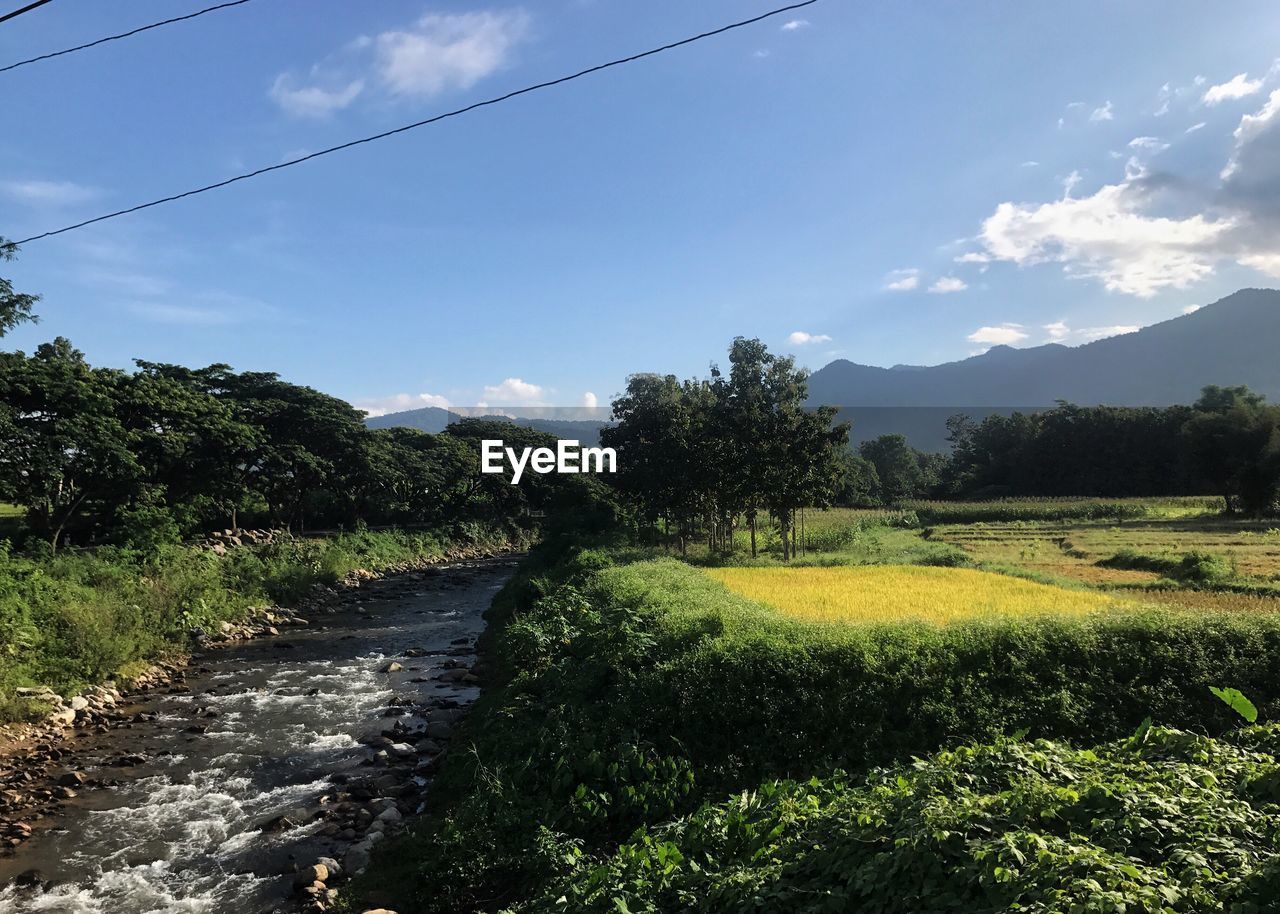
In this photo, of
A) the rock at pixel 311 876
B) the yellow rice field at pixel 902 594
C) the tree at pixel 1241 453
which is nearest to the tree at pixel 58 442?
the rock at pixel 311 876

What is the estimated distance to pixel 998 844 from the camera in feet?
14.6

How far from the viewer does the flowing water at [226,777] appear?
8711 mm

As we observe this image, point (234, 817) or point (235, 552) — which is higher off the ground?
point (235, 552)

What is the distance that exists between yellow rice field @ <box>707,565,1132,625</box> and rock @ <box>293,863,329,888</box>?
8.59 m

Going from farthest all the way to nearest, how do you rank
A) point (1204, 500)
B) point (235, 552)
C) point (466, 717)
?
point (1204, 500), point (235, 552), point (466, 717)

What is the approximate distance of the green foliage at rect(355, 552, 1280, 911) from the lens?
847 cm

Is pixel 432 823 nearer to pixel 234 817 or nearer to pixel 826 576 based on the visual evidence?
pixel 234 817

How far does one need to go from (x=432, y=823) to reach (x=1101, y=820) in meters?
7.94

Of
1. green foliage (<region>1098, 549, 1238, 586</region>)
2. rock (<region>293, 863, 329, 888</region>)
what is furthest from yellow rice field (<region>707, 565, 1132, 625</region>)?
rock (<region>293, 863, 329, 888</region>)

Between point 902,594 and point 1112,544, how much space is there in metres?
22.7

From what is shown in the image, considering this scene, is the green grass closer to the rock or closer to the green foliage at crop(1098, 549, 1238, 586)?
the rock

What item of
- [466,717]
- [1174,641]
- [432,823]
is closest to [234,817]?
[432,823]

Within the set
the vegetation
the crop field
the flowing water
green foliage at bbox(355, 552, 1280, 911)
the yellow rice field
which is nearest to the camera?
green foliage at bbox(355, 552, 1280, 911)

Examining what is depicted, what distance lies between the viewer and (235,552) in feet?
96.9
